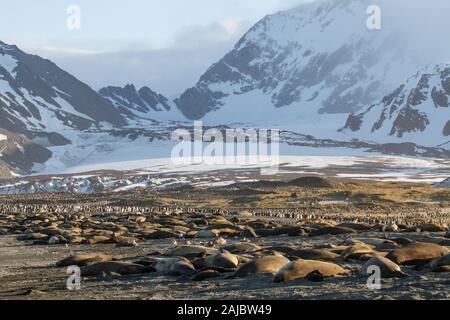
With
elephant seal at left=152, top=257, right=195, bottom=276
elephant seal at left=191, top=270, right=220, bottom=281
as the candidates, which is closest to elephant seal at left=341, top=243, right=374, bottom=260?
elephant seal at left=191, top=270, right=220, bottom=281

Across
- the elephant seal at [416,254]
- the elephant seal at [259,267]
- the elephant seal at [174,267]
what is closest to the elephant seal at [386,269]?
the elephant seal at [416,254]

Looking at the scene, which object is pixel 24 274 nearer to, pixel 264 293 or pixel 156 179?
pixel 264 293

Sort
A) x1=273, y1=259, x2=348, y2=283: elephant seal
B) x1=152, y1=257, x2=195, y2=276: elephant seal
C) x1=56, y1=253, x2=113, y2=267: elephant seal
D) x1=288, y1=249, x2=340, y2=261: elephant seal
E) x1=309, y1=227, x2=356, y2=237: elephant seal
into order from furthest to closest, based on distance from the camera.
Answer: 1. x1=309, y1=227, x2=356, y2=237: elephant seal
2. x1=56, y1=253, x2=113, y2=267: elephant seal
3. x1=288, y1=249, x2=340, y2=261: elephant seal
4. x1=152, y1=257, x2=195, y2=276: elephant seal
5. x1=273, y1=259, x2=348, y2=283: elephant seal

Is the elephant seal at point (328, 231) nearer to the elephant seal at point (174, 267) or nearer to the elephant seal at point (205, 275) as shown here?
the elephant seal at point (174, 267)

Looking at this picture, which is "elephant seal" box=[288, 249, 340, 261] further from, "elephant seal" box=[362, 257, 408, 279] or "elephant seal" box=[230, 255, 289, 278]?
"elephant seal" box=[362, 257, 408, 279]
